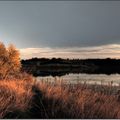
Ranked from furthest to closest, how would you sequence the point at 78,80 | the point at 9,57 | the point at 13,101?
the point at 9,57 < the point at 78,80 < the point at 13,101

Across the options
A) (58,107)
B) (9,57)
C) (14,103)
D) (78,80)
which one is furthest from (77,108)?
(9,57)

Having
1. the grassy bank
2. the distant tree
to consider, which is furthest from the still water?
the distant tree

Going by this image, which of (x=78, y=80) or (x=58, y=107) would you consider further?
(x=78, y=80)

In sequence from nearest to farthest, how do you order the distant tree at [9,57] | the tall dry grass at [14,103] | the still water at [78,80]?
the tall dry grass at [14,103], the still water at [78,80], the distant tree at [9,57]

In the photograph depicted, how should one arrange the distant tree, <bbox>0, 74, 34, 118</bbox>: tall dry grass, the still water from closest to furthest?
<bbox>0, 74, 34, 118</bbox>: tall dry grass, the still water, the distant tree

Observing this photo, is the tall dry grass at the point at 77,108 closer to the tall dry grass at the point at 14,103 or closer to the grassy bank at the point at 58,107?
the grassy bank at the point at 58,107

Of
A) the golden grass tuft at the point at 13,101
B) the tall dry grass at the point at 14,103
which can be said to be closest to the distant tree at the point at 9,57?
the golden grass tuft at the point at 13,101

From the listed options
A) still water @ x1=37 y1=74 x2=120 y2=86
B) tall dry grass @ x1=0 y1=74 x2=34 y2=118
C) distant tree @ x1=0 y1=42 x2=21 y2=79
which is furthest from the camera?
distant tree @ x1=0 y1=42 x2=21 y2=79

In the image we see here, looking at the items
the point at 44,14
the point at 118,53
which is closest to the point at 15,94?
the point at 44,14

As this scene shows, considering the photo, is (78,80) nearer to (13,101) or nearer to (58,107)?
(13,101)

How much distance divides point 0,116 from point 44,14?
394 cm

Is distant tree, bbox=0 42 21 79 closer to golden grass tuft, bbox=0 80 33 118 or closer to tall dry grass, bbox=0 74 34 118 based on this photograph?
golden grass tuft, bbox=0 80 33 118

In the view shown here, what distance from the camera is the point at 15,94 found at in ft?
21.9

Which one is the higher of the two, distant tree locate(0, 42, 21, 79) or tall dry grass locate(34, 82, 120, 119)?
distant tree locate(0, 42, 21, 79)
